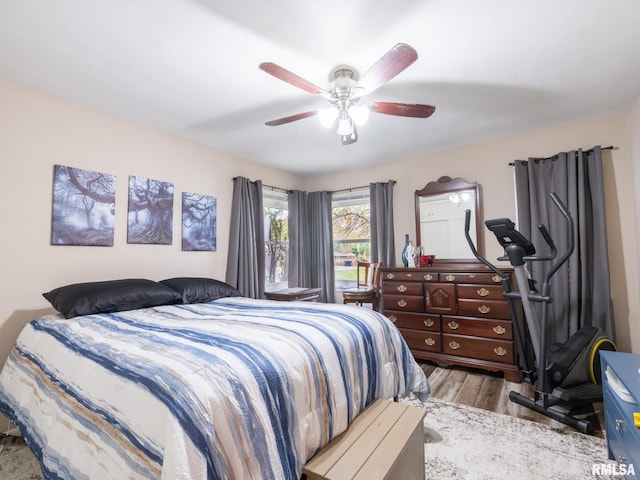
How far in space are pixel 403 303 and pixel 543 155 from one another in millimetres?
2140

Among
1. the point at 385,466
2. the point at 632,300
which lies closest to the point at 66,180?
the point at 385,466

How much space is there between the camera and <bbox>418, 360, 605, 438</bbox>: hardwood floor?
7.28ft

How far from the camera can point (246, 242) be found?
368 centimetres

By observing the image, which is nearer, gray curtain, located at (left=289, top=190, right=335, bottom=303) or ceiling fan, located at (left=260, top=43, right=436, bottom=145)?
ceiling fan, located at (left=260, top=43, right=436, bottom=145)

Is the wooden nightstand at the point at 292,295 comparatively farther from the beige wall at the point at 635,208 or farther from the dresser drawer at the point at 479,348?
the beige wall at the point at 635,208

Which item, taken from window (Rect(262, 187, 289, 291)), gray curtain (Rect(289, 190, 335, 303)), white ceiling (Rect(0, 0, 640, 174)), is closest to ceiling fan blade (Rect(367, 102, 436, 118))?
white ceiling (Rect(0, 0, 640, 174))

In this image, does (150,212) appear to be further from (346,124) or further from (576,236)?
(576,236)

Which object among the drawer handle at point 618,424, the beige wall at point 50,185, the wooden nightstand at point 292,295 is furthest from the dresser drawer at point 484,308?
the beige wall at point 50,185

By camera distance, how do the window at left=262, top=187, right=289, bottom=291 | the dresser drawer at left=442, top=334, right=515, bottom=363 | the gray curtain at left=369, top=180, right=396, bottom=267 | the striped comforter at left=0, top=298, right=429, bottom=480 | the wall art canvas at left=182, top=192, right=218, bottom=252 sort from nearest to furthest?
the striped comforter at left=0, top=298, right=429, bottom=480 → the dresser drawer at left=442, top=334, right=515, bottom=363 → the wall art canvas at left=182, top=192, right=218, bottom=252 → the gray curtain at left=369, top=180, right=396, bottom=267 → the window at left=262, top=187, right=289, bottom=291

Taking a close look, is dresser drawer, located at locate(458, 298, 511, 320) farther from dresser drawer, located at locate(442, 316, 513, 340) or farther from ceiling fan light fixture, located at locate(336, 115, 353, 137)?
ceiling fan light fixture, located at locate(336, 115, 353, 137)

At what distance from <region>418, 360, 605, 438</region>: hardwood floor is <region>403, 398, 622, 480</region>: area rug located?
12 cm

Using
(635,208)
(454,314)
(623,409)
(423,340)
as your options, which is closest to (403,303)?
(423,340)

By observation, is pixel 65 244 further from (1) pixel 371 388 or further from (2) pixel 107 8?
(1) pixel 371 388

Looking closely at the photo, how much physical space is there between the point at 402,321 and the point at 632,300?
2062 mm
